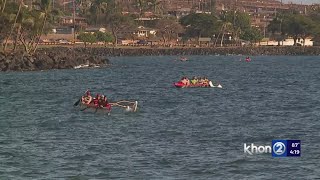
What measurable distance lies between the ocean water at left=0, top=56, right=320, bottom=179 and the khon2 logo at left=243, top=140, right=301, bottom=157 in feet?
1.54

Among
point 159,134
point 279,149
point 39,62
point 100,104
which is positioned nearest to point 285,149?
point 279,149

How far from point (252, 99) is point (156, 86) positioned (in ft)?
70.2

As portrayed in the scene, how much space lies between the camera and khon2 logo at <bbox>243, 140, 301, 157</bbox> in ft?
110

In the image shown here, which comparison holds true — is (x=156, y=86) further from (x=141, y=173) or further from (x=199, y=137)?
(x=141, y=173)

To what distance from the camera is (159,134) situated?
45469mm

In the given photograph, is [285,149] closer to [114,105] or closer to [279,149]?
[279,149]

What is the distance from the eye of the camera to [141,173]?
33750mm

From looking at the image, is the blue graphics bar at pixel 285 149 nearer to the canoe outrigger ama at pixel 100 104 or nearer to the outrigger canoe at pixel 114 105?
the canoe outrigger ama at pixel 100 104

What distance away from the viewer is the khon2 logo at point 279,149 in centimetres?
3342

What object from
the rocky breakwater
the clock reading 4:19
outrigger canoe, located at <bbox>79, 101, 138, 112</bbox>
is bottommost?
the rocky breakwater

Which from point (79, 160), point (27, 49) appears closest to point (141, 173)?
point (79, 160)

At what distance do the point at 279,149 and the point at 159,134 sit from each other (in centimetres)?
1278

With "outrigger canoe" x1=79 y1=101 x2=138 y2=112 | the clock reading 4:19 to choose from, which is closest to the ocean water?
the clock reading 4:19

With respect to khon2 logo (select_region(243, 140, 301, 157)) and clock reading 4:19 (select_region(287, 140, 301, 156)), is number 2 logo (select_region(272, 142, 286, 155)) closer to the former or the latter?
khon2 logo (select_region(243, 140, 301, 157))
